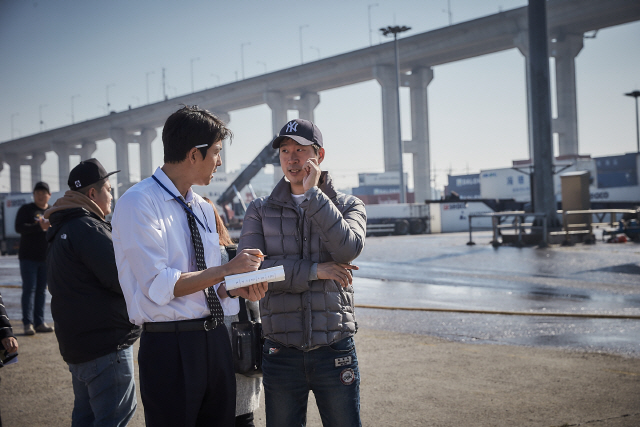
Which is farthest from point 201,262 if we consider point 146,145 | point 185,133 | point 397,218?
point 146,145

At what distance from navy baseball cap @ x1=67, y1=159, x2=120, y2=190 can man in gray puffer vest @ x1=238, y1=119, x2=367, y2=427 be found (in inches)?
47.7

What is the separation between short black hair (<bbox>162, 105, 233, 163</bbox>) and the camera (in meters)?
2.64

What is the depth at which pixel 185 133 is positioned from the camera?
8.68ft

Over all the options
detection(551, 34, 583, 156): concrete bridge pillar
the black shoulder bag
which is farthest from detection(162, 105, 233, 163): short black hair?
detection(551, 34, 583, 156): concrete bridge pillar

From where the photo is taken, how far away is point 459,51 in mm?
62812

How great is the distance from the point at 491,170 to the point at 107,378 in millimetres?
52015

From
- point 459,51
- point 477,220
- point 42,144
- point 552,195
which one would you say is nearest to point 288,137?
point 552,195

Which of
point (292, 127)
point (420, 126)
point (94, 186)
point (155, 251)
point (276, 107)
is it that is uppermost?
point (276, 107)

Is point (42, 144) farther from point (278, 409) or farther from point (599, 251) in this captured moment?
point (278, 409)

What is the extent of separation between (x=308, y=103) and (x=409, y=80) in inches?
531

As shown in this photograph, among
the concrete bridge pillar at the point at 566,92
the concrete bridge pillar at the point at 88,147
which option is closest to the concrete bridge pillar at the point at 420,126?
the concrete bridge pillar at the point at 566,92

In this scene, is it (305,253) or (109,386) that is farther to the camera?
(109,386)

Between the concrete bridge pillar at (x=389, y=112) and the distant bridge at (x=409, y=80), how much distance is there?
11 centimetres

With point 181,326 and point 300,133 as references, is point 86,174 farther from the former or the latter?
point 181,326
